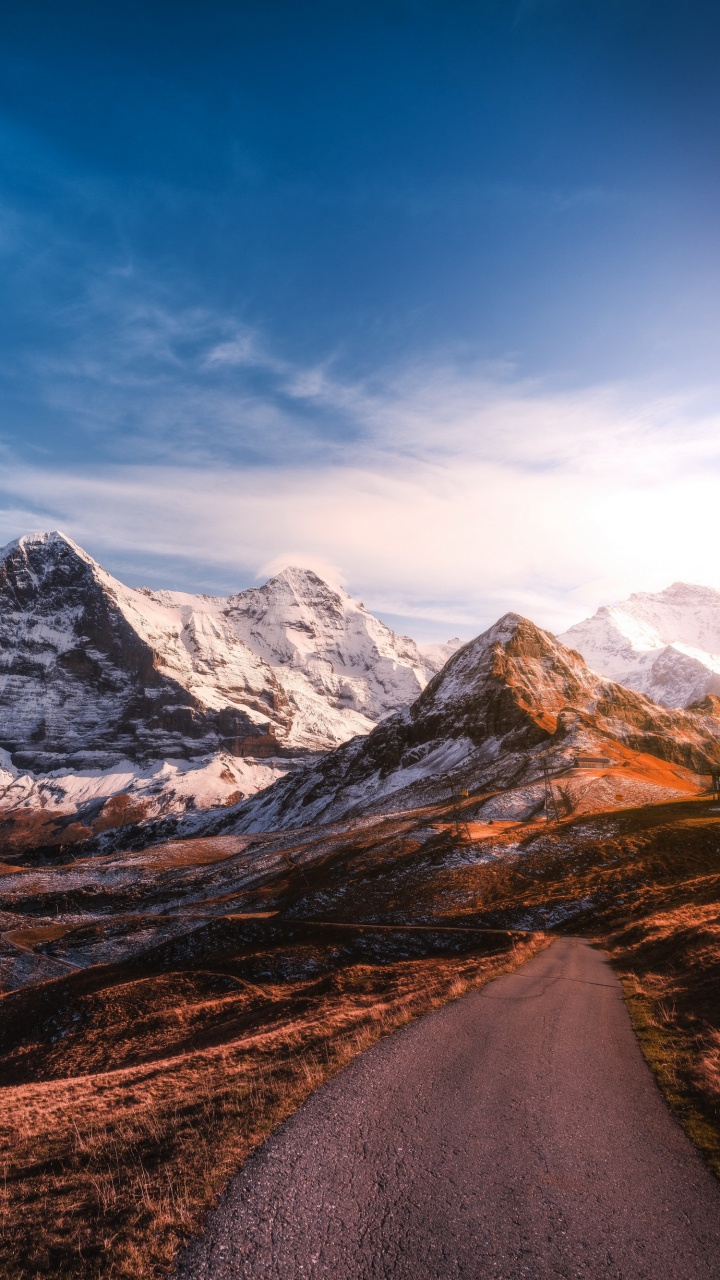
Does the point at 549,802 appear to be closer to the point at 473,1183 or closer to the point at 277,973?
the point at 277,973

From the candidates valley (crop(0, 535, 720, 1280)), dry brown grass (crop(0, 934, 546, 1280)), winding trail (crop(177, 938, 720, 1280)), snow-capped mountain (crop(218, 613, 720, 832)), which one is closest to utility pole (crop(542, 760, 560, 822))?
valley (crop(0, 535, 720, 1280))

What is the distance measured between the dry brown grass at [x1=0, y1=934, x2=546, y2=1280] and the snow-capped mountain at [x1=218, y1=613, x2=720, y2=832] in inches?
2961

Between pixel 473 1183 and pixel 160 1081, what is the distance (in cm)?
1181

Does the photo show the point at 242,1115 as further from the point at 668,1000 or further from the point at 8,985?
the point at 8,985

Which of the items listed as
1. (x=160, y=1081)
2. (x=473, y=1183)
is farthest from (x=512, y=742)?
(x=473, y=1183)

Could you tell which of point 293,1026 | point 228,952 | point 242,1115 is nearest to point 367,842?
point 228,952

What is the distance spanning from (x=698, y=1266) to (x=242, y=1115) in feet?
25.5

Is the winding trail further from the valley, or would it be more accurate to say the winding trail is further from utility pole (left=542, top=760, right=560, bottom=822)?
utility pole (left=542, top=760, right=560, bottom=822)

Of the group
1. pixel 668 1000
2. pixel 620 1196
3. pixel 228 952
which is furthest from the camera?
pixel 228 952

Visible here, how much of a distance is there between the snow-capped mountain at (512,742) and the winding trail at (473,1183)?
299ft

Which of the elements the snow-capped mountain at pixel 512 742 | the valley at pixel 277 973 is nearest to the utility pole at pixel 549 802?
the valley at pixel 277 973

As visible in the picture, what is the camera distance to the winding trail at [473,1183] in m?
7.23

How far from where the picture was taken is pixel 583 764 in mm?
118375

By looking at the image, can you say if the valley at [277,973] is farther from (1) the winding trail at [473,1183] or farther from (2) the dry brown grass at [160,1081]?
(1) the winding trail at [473,1183]
